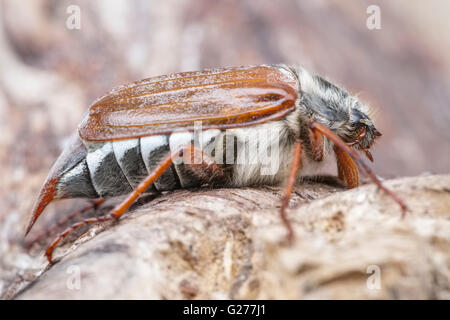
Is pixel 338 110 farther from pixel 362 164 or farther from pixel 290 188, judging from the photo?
pixel 290 188

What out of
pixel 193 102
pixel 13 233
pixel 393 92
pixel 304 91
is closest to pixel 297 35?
pixel 393 92

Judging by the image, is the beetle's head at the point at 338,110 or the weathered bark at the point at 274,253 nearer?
the weathered bark at the point at 274,253

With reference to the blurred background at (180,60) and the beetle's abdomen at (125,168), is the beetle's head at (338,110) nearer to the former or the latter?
the blurred background at (180,60)

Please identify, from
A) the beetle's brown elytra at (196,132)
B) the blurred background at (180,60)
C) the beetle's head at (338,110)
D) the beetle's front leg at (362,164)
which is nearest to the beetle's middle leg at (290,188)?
the beetle's brown elytra at (196,132)

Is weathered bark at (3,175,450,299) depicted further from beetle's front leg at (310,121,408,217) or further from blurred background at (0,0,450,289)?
blurred background at (0,0,450,289)

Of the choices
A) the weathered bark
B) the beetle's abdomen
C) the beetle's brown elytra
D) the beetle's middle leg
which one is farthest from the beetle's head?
the weathered bark

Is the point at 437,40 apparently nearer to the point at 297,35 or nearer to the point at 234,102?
the point at 297,35
